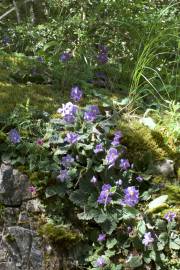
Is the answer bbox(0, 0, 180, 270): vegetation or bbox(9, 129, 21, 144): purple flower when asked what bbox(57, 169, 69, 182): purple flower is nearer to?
bbox(0, 0, 180, 270): vegetation

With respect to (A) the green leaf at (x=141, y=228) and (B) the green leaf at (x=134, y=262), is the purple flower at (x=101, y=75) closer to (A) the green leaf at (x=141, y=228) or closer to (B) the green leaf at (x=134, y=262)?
(A) the green leaf at (x=141, y=228)

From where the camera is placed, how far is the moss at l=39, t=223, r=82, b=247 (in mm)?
2783

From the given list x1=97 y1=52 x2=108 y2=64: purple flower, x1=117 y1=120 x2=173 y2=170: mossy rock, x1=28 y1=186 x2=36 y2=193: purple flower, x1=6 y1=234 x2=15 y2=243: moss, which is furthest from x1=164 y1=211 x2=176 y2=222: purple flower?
x1=97 y1=52 x2=108 y2=64: purple flower

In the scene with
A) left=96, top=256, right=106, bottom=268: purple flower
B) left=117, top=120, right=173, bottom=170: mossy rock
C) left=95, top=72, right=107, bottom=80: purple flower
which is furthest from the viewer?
left=95, top=72, right=107, bottom=80: purple flower

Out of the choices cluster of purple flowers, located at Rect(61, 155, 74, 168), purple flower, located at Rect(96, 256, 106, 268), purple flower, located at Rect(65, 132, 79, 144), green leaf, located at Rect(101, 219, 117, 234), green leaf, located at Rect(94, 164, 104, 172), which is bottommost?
purple flower, located at Rect(96, 256, 106, 268)

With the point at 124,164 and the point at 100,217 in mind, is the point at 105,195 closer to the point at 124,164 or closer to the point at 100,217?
the point at 100,217

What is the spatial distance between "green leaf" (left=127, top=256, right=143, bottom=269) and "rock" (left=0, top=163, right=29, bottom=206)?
0.75 metres

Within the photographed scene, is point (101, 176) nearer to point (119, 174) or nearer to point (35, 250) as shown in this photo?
point (119, 174)

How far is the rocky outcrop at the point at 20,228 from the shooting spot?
275 cm

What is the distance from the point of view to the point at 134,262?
2703mm

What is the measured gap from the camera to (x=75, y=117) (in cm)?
316

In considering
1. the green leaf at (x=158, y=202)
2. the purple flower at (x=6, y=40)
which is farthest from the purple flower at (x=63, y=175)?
the purple flower at (x=6, y=40)

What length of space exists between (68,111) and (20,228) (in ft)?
2.63

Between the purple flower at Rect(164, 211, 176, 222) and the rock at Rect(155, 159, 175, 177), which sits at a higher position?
the purple flower at Rect(164, 211, 176, 222)
